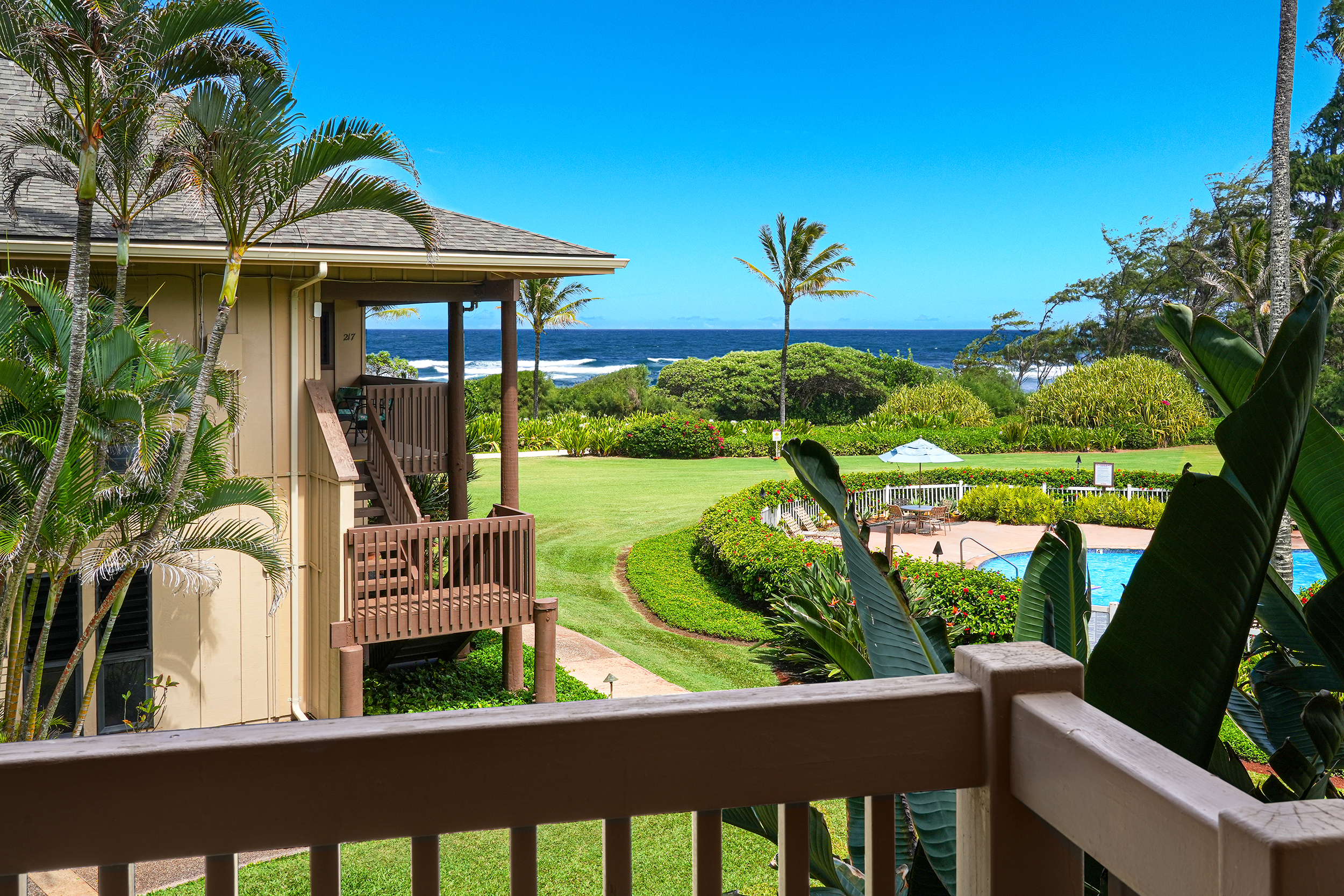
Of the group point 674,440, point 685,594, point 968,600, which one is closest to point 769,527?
point 685,594

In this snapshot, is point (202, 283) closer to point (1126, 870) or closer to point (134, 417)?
point (134, 417)

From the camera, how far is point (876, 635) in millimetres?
2078

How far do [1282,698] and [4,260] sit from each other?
10431mm

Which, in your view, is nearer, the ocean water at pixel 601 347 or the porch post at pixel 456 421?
the porch post at pixel 456 421

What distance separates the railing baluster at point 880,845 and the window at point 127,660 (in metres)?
9.74

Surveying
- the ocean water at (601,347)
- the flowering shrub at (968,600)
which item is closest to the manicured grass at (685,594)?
the flowering shrub at (968,600)

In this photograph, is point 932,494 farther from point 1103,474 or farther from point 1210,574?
point 1210,574

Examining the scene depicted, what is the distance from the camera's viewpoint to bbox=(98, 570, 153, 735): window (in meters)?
9.43

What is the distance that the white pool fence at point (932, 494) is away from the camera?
2205 centimetres

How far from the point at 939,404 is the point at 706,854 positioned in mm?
37496

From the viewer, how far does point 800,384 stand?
54.4 m

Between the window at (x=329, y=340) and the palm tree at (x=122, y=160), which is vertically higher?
the palm tree at (x=122, y=160)

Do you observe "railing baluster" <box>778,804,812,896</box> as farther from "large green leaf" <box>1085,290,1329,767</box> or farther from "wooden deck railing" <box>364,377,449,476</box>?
"wooden deck railing" <box>364,377,449,476</box>

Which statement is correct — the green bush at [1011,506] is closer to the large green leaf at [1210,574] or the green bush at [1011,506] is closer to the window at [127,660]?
the window at [127,660]
